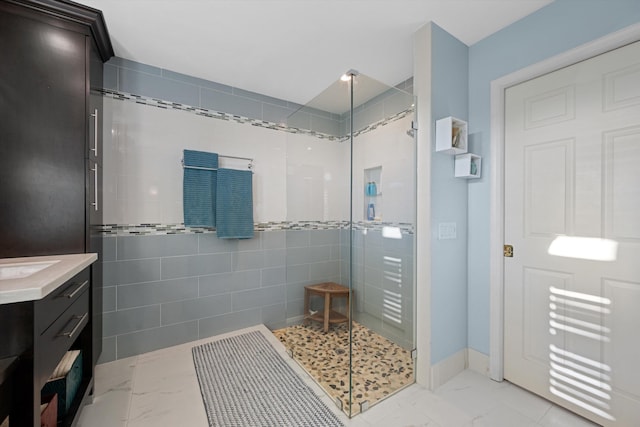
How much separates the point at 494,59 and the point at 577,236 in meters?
1.27

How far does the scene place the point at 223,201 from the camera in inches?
95.3

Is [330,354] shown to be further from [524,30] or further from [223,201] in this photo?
[524,30]

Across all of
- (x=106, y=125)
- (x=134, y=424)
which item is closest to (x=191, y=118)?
(x=106, y=125)

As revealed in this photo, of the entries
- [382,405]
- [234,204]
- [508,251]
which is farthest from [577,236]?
[234,204]

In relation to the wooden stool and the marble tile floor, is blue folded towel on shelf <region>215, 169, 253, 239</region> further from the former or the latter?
the marble tile floor

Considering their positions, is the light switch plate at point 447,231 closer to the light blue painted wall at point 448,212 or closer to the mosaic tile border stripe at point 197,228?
the light blue painted wall at point 448,212

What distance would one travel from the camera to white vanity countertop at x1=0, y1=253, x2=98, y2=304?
883 millimetres

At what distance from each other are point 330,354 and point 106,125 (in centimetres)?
246

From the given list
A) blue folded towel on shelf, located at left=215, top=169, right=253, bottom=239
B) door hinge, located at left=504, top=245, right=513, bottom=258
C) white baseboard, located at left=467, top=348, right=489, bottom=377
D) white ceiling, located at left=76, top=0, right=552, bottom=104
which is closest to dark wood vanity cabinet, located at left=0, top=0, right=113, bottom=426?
white ceiling, located at left=76, top=0, right=552, bottom=104

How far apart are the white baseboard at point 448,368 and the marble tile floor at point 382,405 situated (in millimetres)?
33

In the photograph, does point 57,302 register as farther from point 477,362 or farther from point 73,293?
point 477,362

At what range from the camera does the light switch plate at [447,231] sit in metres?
1.80

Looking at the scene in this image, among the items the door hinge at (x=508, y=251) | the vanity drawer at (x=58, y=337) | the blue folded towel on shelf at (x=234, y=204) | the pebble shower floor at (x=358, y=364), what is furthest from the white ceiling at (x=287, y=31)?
the pebble shower floor at (x=358, y=364)

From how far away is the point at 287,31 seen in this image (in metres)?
1.83
